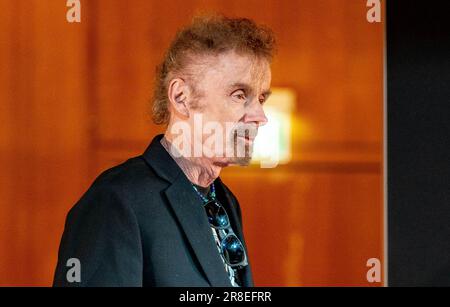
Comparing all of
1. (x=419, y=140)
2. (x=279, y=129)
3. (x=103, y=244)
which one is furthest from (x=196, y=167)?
(x=419, y=140)

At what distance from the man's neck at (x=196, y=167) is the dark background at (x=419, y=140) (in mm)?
1313

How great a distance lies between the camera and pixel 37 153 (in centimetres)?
280

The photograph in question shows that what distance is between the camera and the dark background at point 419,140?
3.17 metres

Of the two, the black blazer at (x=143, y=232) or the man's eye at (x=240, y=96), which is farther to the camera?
the man's eye at (x=240, y=96)

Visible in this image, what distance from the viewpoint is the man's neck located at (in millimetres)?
1997

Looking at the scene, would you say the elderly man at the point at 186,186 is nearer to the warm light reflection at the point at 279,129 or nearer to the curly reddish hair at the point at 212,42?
the curly reddish hair at the point at 212,42

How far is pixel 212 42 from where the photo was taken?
2.03 meters

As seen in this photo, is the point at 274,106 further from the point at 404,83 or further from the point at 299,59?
the point at 404,83

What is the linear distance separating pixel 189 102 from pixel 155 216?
1.26ft

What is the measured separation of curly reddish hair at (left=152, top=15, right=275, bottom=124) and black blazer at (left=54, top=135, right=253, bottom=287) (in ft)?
0.87
